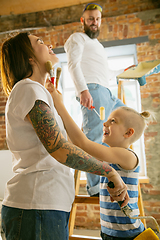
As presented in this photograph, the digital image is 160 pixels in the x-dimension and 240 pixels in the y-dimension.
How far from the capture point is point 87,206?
3.14 meters

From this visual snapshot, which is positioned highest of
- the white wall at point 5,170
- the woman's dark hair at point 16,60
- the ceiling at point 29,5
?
the ceiling at point 29,5

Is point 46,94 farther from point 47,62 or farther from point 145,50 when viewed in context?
point 145,50

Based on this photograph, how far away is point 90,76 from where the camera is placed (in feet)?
6.07

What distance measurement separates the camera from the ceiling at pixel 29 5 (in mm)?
3452

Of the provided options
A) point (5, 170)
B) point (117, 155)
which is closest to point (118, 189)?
point (117, 155)

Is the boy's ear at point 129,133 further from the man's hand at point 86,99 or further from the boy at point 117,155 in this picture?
the man's hand at point 86,99

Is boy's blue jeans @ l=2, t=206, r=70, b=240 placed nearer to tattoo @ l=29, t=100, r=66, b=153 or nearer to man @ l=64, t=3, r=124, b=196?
tattoo @ l=29, t=100, r=66, b=153

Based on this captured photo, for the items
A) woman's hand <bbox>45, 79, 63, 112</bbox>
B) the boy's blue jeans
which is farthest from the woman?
woman's hand <bbox>45, 79, 63, 112</bbox>

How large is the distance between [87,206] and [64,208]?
256 centimetres

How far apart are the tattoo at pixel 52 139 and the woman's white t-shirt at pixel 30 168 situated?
0.04 metres

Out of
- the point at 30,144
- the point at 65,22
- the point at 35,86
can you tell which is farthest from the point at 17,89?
the point at 65,22

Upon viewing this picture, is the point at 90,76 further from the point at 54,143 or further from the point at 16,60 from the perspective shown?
the point at 54,143

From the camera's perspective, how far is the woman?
724mm

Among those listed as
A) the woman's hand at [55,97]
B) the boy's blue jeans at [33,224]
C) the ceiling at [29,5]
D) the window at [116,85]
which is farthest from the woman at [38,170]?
the ceiling at [29,5]
